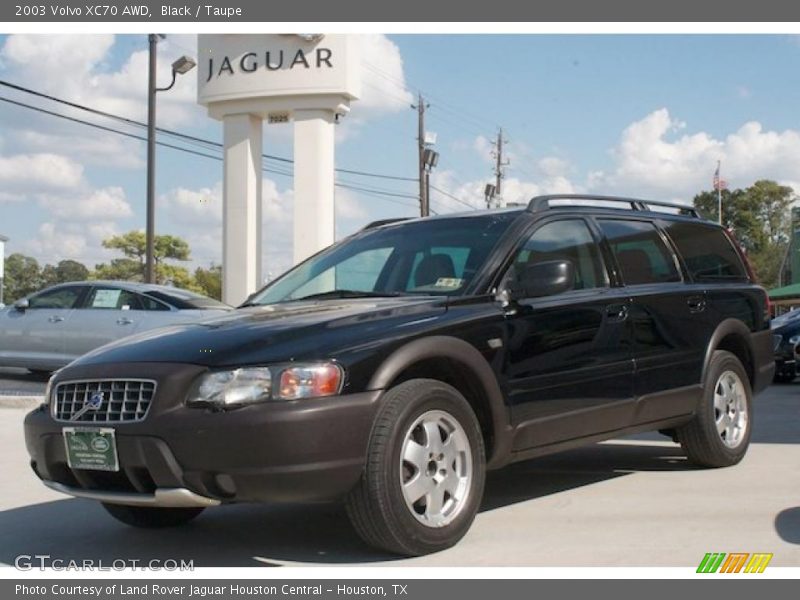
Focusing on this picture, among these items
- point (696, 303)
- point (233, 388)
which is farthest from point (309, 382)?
point (696, 303)

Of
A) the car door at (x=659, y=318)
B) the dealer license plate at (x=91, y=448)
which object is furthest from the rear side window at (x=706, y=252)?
the dealer license plate at (x=91, y=448)

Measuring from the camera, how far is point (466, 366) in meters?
5.03

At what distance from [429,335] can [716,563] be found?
5.33 feet

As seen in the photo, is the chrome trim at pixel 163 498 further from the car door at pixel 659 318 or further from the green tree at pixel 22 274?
the green tree at pixel 22 274

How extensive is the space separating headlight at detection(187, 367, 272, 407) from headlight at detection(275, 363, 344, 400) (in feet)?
0.22

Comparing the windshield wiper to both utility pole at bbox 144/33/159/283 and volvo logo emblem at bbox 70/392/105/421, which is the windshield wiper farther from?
utility pole at bbox 144/33/159/283

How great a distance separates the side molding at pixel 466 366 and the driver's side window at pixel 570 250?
0.87 metres

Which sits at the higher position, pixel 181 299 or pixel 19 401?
pixel 181 299

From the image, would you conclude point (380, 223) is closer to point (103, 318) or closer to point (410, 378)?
point (410, 378)

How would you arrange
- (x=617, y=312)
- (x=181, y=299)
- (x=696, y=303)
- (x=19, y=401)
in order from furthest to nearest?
(x=181, y=299) → (x=19, y=401) → (x=696, y=303) → (x=617, y=312)

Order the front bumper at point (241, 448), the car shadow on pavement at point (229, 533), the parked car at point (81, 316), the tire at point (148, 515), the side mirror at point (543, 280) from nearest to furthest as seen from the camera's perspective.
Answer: the front bumper at point (241, 448), the car shadow on pavement at point (229, 533), the side mirror at point (543, 280), the tire at point (148, 515), the parked car at point (81, 316)

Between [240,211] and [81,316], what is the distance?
13.5m

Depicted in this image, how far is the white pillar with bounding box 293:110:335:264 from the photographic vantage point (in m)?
26.3

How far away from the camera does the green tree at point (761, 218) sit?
8444 cm
